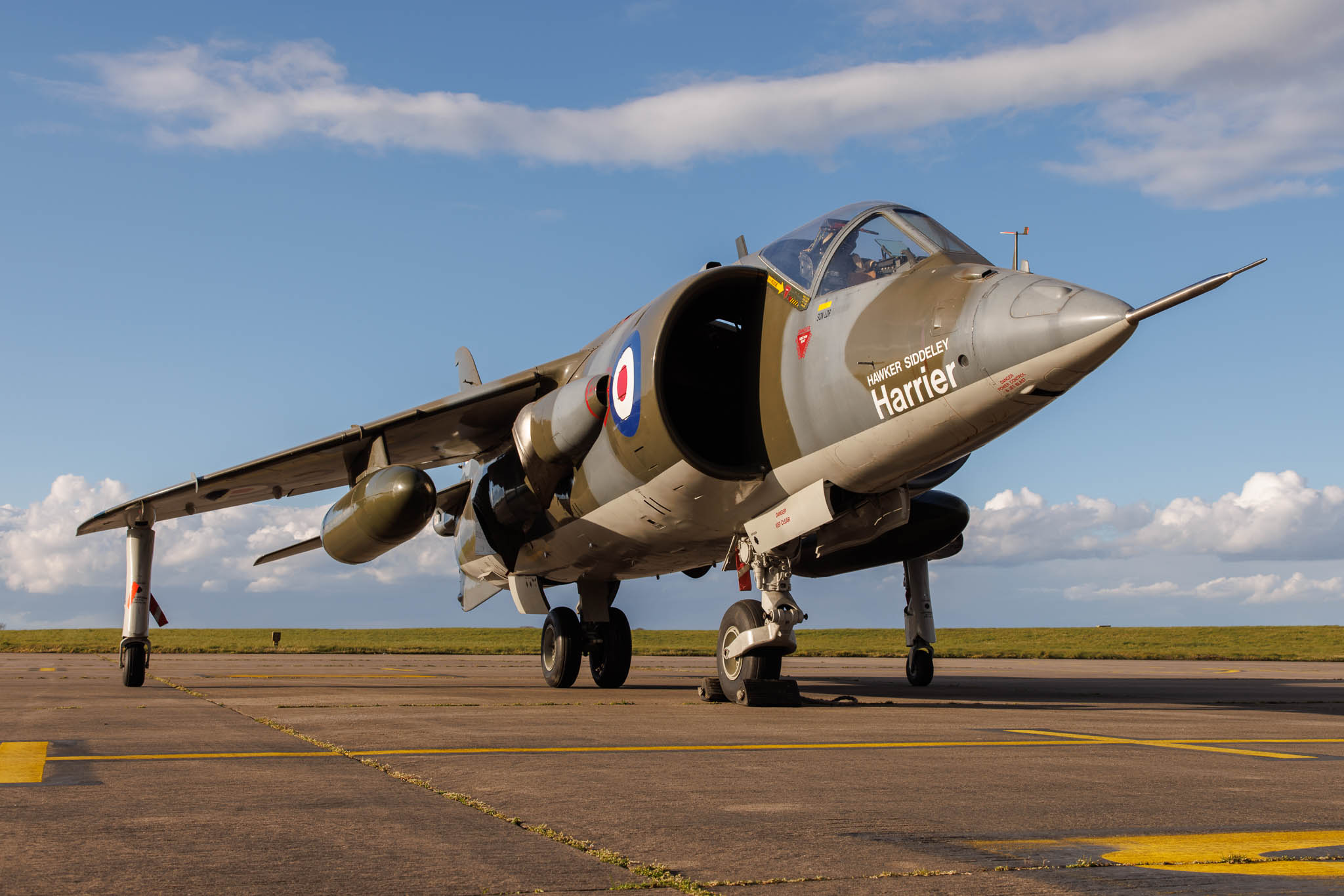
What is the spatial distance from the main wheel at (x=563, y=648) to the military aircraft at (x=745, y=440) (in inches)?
Result: 1.5

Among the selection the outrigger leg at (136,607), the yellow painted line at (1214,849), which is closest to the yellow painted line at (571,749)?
the yellow painted line at (1214,849)

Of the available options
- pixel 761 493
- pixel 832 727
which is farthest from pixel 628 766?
pixel 761 493

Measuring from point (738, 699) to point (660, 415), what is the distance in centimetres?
284

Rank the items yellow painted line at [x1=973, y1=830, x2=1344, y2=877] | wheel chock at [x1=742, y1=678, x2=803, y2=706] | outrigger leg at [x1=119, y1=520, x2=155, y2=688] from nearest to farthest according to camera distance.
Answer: yellow painted line at [x1=973, y1=830, x2=1344, y2=877], wheel chock at [x1=742, y1=678, x2=803, y2=706], outrigger leg at [x1=119, y1=520, x2=155, y2=688]

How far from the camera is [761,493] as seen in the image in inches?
396

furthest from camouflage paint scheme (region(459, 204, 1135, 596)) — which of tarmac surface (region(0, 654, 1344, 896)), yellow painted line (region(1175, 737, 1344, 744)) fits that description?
yellow painted line (region(1175, 737, 1344, 744))

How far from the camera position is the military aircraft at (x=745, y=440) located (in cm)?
796

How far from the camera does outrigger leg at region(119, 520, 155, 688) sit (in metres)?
14.0

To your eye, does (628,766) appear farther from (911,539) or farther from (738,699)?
(911,539)

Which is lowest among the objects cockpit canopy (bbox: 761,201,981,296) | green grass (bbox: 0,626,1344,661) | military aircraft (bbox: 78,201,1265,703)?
green grass (bbox: 0,626,1344,661)

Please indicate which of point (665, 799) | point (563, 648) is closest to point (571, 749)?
point (665, 799)

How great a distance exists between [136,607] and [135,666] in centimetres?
82

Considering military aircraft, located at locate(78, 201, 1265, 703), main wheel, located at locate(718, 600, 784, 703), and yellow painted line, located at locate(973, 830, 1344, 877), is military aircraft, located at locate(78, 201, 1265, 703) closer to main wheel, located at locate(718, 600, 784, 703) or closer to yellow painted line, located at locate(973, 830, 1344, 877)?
main wheel, located at locate(718, 600, 784, 703)

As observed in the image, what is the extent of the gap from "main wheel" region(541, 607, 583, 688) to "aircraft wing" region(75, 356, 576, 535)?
254 cm
